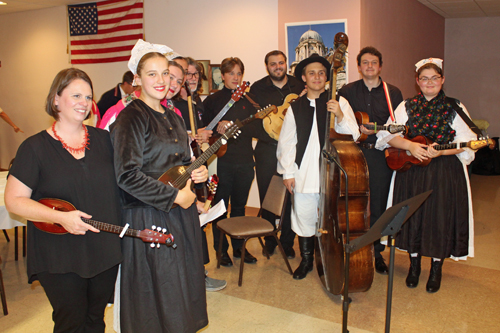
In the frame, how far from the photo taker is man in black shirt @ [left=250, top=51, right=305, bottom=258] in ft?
12.5

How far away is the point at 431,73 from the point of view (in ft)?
9.90

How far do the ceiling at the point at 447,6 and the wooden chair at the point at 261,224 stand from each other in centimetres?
569

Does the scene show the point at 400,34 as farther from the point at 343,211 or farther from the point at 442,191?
the point at 343,211

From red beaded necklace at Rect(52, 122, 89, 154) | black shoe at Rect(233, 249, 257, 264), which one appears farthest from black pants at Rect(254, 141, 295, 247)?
red beaded necklace at Rect(52, 122, 89, 154)

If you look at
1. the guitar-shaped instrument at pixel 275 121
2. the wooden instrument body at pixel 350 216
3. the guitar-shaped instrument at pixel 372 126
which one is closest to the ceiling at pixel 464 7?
the guitar-shaped instrument at pixel 275 121

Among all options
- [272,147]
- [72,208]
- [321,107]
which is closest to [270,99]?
[272,147]

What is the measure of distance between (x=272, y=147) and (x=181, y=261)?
6.98 feet

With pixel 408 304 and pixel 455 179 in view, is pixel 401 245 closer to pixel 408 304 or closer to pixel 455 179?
pixel 408 304

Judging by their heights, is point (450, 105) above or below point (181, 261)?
above

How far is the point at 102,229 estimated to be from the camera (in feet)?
5.34

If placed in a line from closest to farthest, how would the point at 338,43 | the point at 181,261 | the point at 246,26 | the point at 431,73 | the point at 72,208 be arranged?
1. the point at 72,208
2. the point at 181,261
3. the point at 338,43
4. the point at 431,73
5. the point at 246,26

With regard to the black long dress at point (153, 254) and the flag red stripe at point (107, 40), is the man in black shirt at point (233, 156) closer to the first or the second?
the black long dress at point (153, 254)

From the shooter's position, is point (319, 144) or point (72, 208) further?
point (319, 144)

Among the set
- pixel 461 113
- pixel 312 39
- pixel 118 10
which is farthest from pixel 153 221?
pixel 118 10
